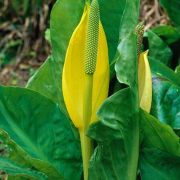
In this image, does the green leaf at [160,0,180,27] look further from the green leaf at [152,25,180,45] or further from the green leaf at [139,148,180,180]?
the green leaf at [139,148,180,180]

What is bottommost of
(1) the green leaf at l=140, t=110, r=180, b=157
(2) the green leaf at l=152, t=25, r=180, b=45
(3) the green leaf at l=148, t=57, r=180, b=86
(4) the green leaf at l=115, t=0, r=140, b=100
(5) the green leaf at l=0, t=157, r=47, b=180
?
(5) the green leaf at l=0, t=157, r=47, b=180

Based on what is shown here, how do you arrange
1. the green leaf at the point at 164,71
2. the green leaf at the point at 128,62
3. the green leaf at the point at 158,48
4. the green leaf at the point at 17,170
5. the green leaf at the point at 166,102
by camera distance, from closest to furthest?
the green leaf at the point at 128,62 → the green leaf at the point at 17,170 → the green leaf at the point at 166,102 → the green leaf at the point at 164,71 → the green leaf at the point at 158,48

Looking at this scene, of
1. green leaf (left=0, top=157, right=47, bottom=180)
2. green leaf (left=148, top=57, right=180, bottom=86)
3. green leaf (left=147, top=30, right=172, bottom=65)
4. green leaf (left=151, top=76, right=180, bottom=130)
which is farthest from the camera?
green leaf (left=147, top=30, right=172, bottom=65)

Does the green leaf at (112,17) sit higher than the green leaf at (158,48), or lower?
higher

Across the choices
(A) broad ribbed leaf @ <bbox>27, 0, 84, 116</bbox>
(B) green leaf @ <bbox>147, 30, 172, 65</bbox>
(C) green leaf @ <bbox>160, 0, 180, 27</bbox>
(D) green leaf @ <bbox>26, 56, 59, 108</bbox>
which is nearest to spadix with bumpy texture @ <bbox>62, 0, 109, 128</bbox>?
(A) broad ribbed leaf @ <bbox>27, 0, 84, 116</bbox>

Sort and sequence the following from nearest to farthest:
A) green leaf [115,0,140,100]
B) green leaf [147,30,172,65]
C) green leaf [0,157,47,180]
→ green leaf [115,0,140,100]
green leaf [0,157,47,180]
green leaf [147,30,172,65]

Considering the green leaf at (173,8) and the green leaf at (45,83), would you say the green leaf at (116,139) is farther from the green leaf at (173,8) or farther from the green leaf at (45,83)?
the green leaf at (173,8)

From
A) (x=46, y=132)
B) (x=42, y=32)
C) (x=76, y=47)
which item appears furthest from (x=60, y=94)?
(x=42, y=32)

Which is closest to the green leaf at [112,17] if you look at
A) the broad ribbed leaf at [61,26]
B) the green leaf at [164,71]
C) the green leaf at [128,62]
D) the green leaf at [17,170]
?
the broad ribbed leaf at [61,26]
